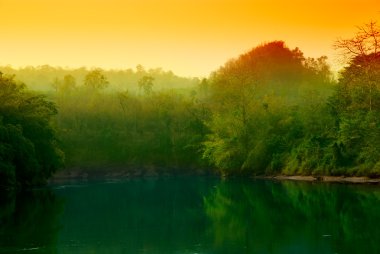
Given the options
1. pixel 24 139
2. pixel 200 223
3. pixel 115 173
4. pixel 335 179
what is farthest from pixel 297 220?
pixel 115 173

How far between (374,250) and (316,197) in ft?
71.1

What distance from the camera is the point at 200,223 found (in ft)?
101

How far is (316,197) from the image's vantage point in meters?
42.5

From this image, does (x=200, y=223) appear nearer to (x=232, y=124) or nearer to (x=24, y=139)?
(x=24, y=139)


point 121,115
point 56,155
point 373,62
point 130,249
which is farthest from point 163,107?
point 130,249

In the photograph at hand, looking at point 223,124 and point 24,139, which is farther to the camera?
point 223,124

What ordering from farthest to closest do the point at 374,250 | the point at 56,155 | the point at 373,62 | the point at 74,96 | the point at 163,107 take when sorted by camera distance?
the point at 74,96 < the point at 163,107 < the point at 56,155 < the point at 373,62 < the point at 374,250

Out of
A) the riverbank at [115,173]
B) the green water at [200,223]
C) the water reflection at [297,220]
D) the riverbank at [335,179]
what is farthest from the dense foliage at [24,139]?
the riverbank at [335,179]

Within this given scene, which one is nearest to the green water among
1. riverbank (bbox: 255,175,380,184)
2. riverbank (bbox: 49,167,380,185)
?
Answer: riverbank (bbox: 255,175,380,184)

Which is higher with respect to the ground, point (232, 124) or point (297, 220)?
point (232, 124)

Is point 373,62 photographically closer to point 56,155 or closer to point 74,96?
point 56,155

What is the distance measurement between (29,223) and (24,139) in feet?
77.1

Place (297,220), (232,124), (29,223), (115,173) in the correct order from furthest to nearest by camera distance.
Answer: (115,173) < (232,124) < (29,223) < (297,220)

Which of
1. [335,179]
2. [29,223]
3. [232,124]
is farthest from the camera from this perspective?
[232,124]
